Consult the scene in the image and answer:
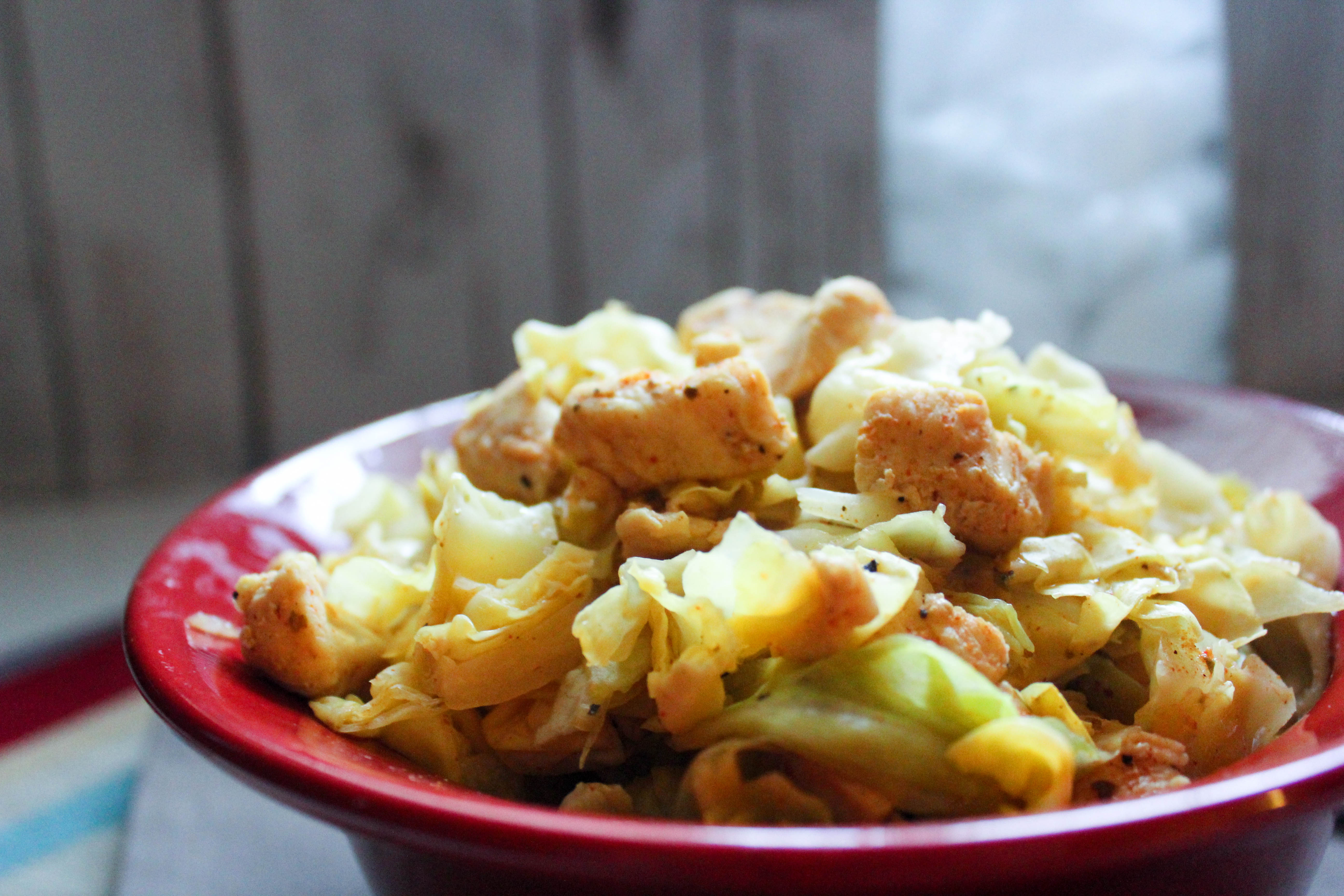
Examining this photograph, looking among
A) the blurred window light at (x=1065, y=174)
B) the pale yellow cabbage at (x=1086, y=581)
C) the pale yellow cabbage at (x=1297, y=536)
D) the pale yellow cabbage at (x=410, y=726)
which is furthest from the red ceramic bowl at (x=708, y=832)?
the blurred window light at (x=1065, y=174)

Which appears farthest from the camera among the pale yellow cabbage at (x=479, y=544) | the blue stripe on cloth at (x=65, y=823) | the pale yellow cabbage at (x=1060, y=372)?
the blue stripe on cloth at (x=65, y=823)

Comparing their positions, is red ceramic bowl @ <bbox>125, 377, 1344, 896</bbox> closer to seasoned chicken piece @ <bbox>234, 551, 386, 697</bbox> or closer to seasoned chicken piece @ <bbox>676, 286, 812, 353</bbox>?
seasoned chicken piece @ <bbox>234, 551, 386, 697</bbox>

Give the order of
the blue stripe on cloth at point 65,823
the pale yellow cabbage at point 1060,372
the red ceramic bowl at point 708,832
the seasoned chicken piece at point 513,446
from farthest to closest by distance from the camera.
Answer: the blue stripe on cloth at point 65,823 < the pale yellow cabbage at point 1060,372 < the seasoned chicken piece at point 513,446 < the red ceramic bowl at point 708,832

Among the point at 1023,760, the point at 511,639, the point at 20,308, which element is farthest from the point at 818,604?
the point at 20,308

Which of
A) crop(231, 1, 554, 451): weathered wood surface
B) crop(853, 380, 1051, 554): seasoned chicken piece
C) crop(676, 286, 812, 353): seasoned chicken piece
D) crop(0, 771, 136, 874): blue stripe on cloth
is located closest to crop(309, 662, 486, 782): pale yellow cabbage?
crop(853, 380, 1051, 554): seasoned chicken piece

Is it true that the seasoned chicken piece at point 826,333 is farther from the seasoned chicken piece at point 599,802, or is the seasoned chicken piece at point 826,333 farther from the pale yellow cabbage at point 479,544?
the seasoned chicken piece at point 599,802

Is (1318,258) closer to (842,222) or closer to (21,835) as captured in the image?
(842,222)

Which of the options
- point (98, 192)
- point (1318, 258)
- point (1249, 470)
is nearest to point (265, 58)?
point (98, 192)
